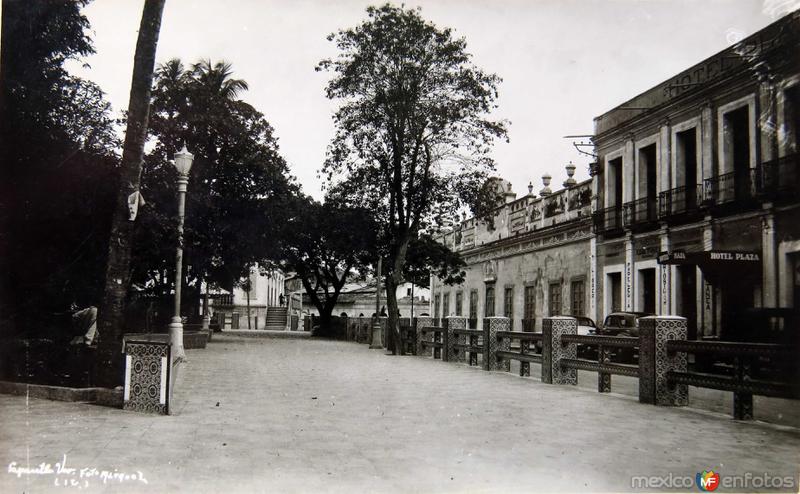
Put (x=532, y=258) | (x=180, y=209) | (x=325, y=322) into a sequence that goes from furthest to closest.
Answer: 1. (x=325, y=322)
2. (x=532, y=258)
3. (x=180, y=209)

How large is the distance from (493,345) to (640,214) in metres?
9.28

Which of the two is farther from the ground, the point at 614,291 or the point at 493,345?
the point at 614,291

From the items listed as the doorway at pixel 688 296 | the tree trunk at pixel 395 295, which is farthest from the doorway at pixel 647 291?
the tree trunk at pixel 395 295

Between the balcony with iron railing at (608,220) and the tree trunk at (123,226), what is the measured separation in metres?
17.3

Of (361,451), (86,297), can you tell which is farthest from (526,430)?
(86,297)

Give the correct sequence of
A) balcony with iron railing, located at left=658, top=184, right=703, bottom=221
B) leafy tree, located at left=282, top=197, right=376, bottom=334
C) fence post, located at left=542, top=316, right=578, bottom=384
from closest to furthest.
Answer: fence post, located at left=542, top=316, right=578, bottom=384 < balcony with iron railing, located at left=658, top=184, right=703, bottom=221 < leafy tree, located at left=282, top=197, right=376, bottom=334

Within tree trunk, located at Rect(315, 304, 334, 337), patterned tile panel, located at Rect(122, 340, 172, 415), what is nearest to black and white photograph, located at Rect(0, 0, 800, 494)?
patterned tile panel, located at Rect(122, 340, 172, 415)

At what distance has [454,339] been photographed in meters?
17.7

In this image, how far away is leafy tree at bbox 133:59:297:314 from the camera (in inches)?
906

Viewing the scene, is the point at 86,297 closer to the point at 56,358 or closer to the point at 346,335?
the point at 56,358

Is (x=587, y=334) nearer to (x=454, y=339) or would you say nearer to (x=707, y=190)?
(x=454, y=339)

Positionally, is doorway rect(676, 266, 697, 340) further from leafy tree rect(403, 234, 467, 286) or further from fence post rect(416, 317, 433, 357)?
leafy tree rect(403, 234, 467, 286)

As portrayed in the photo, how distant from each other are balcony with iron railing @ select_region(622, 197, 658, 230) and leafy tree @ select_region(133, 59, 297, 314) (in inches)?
498

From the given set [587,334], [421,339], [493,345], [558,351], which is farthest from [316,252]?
[558,351]
